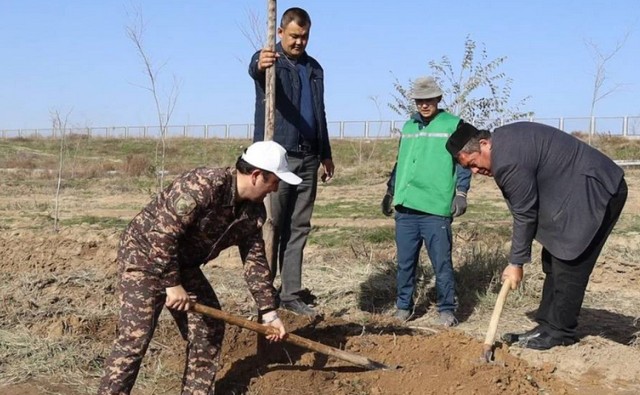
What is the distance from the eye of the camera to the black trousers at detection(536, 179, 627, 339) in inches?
191

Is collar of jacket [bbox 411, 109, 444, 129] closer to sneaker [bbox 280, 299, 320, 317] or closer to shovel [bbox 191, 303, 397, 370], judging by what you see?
sneaker [bbox 280, 299, 320, 317]

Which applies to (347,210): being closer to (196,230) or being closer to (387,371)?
(387,371)

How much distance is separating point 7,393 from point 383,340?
2443 millimetres

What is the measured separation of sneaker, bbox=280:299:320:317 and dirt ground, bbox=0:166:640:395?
0.68ft

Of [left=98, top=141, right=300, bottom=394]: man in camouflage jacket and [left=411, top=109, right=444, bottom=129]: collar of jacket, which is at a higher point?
[left=411, top=109, right=444, bottom=129]: collar of jacket

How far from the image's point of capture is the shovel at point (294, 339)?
400 centimetres

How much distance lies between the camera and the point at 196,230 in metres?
3.90

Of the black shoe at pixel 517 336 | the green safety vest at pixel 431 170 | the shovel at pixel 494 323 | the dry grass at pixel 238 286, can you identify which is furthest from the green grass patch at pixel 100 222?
the shovel at pixel 494 323

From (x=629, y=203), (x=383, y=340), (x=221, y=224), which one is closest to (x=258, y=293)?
(x=221, y=224)

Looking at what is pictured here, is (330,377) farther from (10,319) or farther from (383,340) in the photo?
(10,319)

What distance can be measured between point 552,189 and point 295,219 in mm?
1929

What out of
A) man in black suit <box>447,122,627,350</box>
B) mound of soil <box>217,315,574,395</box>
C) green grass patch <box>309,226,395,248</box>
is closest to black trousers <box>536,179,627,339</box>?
man in black suit <box>447,122,627,350</box>

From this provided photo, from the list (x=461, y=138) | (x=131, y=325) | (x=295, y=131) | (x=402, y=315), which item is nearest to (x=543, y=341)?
(x=402, y=315)

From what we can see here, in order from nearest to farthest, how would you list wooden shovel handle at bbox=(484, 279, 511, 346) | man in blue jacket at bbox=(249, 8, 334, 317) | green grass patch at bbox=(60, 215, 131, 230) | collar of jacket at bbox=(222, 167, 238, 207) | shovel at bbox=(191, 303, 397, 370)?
collar of jacket at bbox=(222, 167, 238, 207), shovel at bbox=(191, 303, 397, 370), wooden shovel handle at bbox=(484, 279, 511, 346), man in blue jacket at bbox=(249, 8, 334, 317), green grass patch at bbox=(60, 215, 131, 230)
